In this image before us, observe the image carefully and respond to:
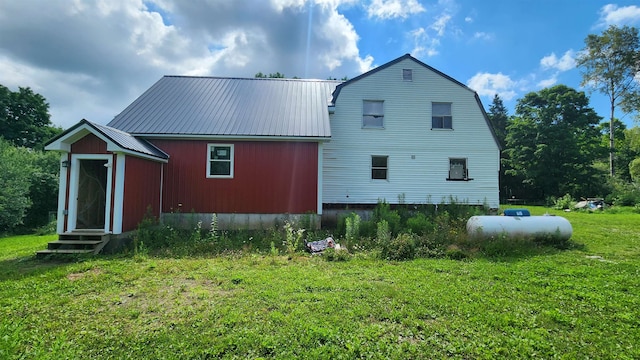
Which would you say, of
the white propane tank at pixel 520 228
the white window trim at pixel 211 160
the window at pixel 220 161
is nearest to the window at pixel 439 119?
the white propane tank at pixel 520 228

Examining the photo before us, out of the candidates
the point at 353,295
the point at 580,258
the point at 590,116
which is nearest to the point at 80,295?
the point at 353,295

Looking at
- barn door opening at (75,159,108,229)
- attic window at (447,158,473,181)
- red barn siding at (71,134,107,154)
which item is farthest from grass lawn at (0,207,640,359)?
attic window at (447,158,473,181)

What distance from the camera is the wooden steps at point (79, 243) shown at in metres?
7.28

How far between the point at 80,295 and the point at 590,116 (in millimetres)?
42123

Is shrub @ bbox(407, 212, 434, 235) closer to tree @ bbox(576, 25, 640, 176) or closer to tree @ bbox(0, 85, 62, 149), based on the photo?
tree @ bbox(576, 25, 640, 176)

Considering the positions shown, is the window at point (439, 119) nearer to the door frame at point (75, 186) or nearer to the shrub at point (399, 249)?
the shrub at point (399, 249)

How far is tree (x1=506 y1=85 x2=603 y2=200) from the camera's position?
2816cm

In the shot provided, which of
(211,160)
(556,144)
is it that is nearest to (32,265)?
(211,160)

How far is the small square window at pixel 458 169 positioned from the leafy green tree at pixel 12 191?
21549 mm

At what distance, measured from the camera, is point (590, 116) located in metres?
30.3

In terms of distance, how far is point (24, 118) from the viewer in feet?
113

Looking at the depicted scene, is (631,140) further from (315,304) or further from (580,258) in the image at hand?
(315,304)

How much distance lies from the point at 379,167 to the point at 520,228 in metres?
5.87

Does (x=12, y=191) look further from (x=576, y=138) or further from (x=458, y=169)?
(x=576, y=138)
